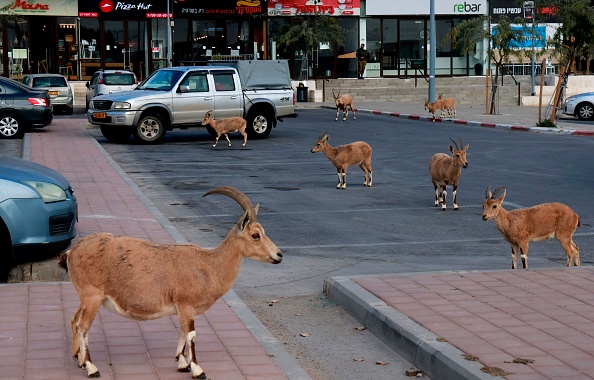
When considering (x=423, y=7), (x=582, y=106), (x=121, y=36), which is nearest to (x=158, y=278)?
(x=582, y=106)

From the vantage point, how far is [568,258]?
10883mm

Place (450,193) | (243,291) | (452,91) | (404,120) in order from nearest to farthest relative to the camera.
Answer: (243,291), (450,193), (404,120), (452,91)

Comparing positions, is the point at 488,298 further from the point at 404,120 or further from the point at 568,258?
the point at 404,120

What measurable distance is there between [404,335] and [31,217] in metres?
4.14

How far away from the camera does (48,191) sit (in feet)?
33.0

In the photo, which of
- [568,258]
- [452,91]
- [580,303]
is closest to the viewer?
[580,303]

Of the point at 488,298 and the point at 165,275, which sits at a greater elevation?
the point at 165,275

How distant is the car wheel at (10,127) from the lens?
2802 cm

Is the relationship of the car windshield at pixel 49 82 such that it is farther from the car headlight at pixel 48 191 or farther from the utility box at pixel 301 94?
the car headlight at pixel 48 191

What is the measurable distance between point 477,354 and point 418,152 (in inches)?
724

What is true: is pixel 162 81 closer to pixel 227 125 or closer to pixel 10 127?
pixel 227 125

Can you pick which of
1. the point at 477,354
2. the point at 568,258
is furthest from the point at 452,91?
the point at 477,354

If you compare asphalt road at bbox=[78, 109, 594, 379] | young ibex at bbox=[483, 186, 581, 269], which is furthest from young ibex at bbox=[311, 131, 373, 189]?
young ibex at bbox=[483, 186, 581, 269]

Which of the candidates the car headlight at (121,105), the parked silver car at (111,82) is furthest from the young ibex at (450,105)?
the car headlight at (121,105)
